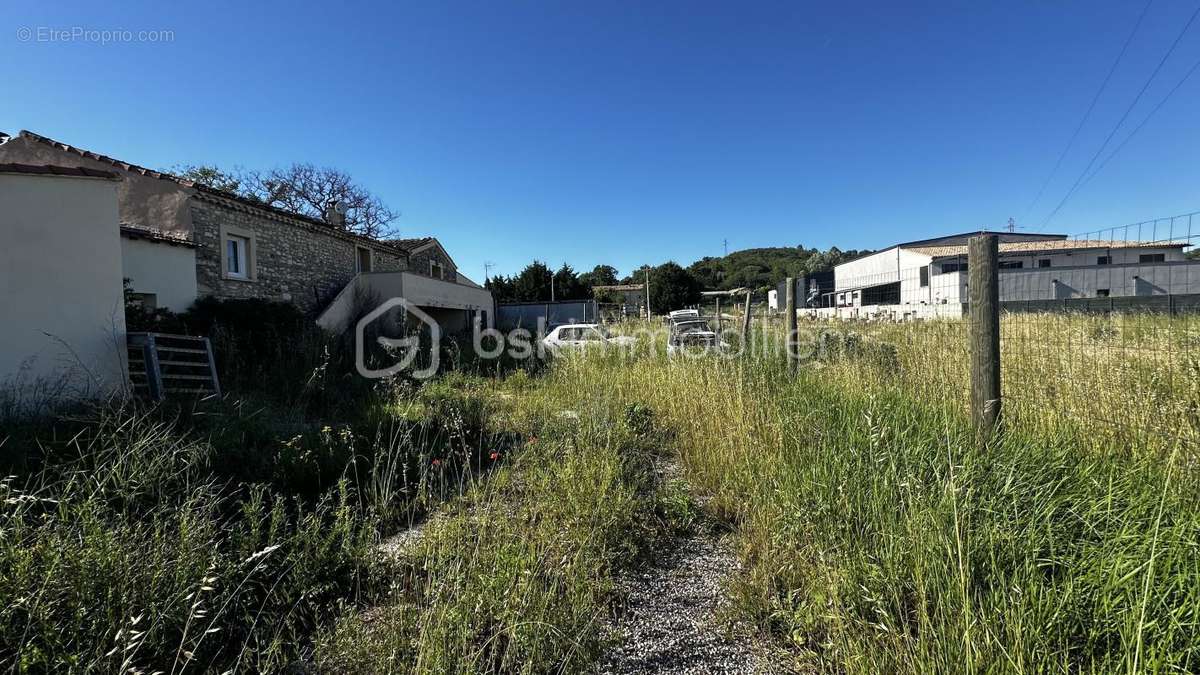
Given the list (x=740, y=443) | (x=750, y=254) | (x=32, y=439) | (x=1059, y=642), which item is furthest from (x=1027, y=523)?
(x=750, y=254)

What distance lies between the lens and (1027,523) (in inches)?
74.7

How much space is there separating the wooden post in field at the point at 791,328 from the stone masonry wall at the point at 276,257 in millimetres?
12780

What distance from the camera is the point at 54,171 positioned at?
5.44 meters

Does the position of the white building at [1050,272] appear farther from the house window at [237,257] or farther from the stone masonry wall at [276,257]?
the house window at [237,257]

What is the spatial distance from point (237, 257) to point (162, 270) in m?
2.50

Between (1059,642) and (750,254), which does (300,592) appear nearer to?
(1059,642)

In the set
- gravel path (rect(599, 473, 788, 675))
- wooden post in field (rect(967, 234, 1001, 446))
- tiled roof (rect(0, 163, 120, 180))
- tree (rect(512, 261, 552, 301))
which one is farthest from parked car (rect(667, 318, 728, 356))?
tree (rect(512, 261, 552, 301))

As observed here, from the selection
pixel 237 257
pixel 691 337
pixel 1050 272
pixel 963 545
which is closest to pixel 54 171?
pixel 237 257

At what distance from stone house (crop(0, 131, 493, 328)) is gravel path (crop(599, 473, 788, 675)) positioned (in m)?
10.6

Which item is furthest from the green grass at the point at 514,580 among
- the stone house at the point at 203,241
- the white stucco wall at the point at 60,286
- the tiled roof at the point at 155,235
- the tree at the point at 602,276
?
the tree at the point at 602,276

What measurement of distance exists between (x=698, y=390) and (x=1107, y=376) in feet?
9.70

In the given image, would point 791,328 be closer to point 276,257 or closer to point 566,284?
point 276,257

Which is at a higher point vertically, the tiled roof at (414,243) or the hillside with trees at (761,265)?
the hillside with trees at (761,265)

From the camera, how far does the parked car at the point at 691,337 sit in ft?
24.2
